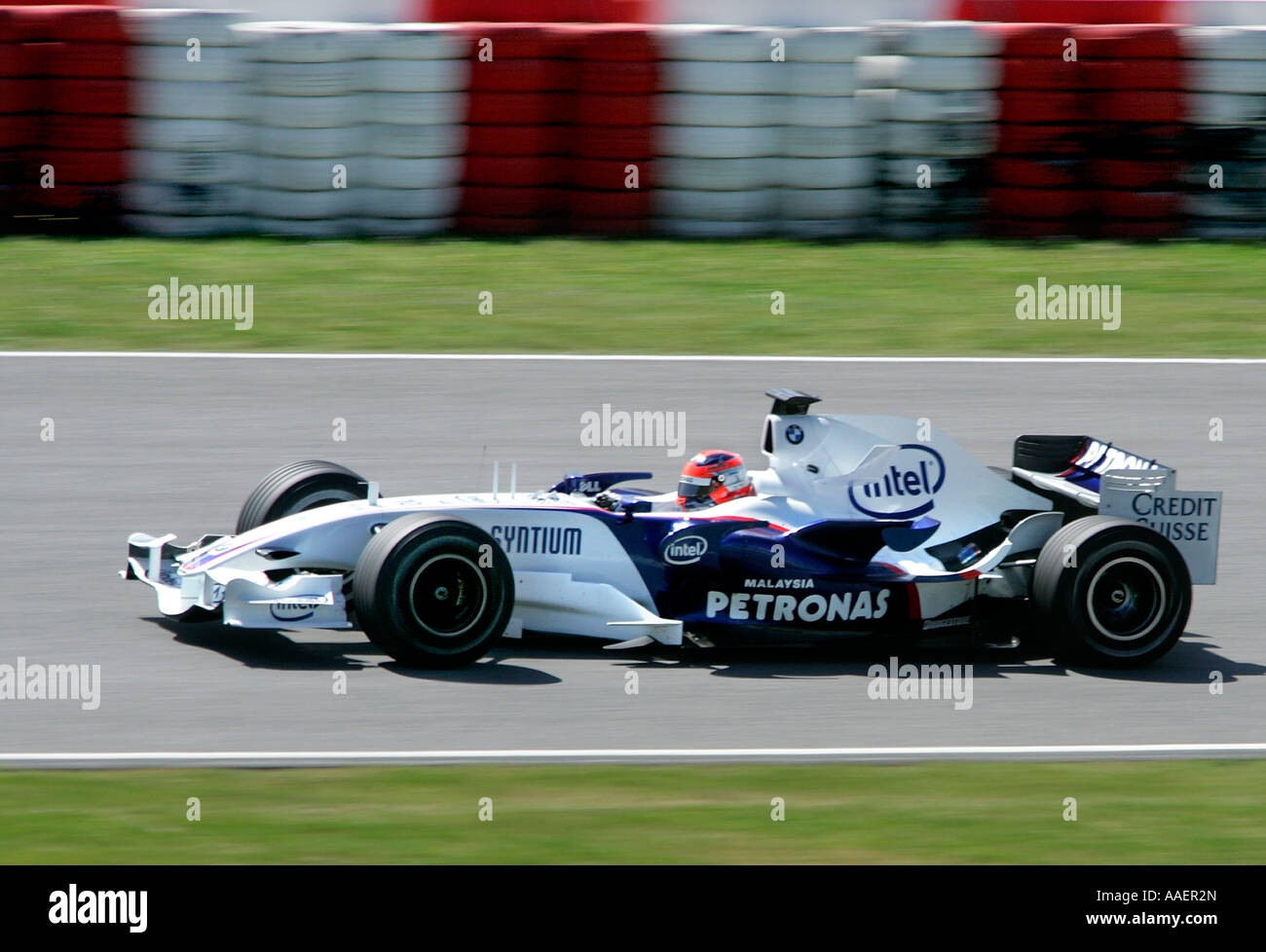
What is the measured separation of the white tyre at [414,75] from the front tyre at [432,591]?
24.2 ft

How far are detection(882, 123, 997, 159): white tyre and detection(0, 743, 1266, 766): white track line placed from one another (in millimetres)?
8446

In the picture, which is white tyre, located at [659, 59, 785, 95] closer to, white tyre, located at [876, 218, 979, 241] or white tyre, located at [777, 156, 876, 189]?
white tyre, located at [777, 156, 876, 189]

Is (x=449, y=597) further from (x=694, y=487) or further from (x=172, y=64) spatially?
(x=172, y=64)

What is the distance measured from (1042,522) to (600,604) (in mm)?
2201

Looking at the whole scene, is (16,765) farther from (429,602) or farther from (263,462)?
(263,462)

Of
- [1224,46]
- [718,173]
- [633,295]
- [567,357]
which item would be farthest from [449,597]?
[1224,46]

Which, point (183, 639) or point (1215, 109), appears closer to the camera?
point (183, 639)

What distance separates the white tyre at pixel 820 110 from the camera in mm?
15273

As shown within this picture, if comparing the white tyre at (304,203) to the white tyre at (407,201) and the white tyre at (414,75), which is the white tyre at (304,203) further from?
the white tyre at (414,75)

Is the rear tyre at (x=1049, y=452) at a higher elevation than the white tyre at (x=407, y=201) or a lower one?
lower

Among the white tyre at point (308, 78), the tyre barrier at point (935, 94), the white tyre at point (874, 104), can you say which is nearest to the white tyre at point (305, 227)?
the white tyre at point (308, 78)

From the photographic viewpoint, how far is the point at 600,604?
8.59m

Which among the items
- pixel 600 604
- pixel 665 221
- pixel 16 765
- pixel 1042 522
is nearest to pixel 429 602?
pixel 600 604

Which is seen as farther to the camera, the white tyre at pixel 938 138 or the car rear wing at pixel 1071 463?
the white tyre at pixel 938 138
